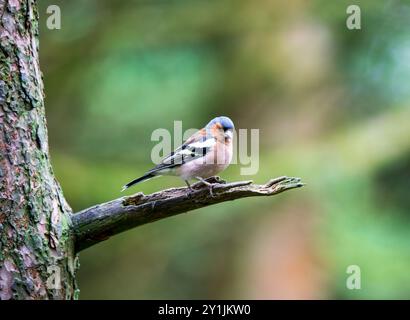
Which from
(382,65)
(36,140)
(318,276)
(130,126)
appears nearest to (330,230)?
(318,276)

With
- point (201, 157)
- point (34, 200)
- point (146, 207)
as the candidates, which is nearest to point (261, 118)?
point (201, 157)

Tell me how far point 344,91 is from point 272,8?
6.64ft

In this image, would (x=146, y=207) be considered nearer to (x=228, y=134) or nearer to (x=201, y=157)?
(x=201, y=157)

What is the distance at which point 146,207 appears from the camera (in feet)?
15.2

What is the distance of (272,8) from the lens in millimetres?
9969

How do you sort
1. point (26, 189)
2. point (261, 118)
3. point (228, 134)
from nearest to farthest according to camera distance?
1. point (26, 189)
2. point (228, 134)
3. point (261, 118)

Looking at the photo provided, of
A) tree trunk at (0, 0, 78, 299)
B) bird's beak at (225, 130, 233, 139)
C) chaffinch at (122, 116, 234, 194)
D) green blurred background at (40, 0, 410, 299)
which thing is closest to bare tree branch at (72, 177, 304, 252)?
tree trunk at (0, 0, 78, 299)

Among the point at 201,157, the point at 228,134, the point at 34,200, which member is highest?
the point at 228,134

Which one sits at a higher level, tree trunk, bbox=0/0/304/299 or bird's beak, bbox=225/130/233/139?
bird's beak, bbox=225/130/233/139

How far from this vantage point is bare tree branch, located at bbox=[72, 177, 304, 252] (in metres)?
4.65

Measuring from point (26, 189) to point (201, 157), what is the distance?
7.80ft

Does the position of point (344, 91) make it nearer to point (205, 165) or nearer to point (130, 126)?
point (130, 126)

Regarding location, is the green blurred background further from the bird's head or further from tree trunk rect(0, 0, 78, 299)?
tree trunk rect(0, 0, 78, 299)

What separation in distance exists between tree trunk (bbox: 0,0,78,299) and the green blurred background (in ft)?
13.2
